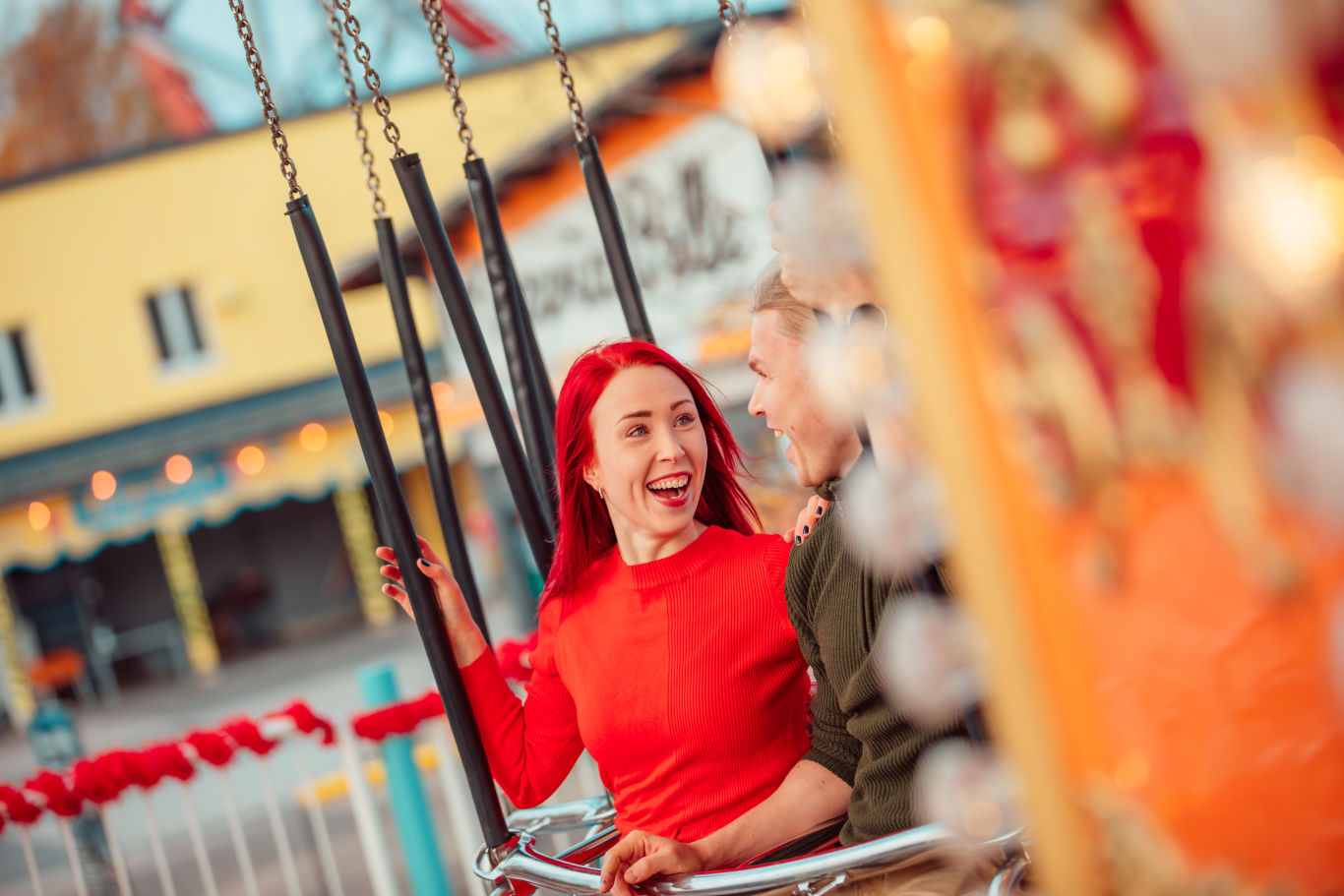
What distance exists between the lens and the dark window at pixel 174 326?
13.5 meters

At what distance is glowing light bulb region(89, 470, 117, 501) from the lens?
12992 mm

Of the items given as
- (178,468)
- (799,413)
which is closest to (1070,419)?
(799,413)

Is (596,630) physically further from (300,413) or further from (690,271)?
(300,413)

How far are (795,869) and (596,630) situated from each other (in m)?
0.56

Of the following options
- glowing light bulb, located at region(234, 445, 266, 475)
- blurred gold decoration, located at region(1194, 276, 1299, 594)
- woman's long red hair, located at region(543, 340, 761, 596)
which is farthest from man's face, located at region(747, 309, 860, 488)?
glowing light bulb, located at region(234, 445, 266, 475)

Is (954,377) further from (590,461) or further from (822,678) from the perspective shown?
(590,461)

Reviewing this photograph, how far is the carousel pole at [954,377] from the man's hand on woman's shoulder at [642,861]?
0.79 meters

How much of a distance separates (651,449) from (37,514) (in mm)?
13474

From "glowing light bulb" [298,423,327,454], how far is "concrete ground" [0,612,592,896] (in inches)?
90.8

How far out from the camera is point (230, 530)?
15516 mm

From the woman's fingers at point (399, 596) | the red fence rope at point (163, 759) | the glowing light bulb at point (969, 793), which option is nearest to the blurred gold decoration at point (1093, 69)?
the glowing light bulb at point (969, 793)

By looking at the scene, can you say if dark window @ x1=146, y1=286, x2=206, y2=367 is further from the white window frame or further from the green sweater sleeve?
the green sweater sleeve

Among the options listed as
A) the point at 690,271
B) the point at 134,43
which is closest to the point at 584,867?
the point at 690,271

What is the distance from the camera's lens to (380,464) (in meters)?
1.45
